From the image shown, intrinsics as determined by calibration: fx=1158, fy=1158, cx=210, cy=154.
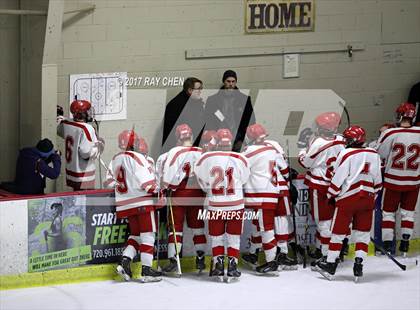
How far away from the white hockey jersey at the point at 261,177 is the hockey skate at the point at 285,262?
20.4 inches

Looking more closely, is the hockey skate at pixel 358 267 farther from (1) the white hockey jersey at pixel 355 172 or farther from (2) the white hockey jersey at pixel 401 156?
(2) the white hockey jersey at pixel 401 156

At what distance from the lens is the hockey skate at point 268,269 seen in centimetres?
1020

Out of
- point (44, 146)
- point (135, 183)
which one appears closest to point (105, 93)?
point (44, 146)

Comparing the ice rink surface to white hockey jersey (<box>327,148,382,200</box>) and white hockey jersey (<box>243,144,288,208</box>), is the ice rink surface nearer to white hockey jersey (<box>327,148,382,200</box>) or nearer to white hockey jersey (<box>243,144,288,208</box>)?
white hockey jersey (<box>243,144,288,208</box>)

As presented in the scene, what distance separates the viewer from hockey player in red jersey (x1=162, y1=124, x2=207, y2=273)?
32.8 ft

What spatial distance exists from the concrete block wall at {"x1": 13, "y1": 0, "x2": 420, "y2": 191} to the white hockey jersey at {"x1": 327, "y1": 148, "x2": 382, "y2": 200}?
2.46 meters

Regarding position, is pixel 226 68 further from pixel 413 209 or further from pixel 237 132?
pixel 413 209

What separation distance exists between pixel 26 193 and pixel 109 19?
233 centimetres

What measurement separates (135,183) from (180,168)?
424mm

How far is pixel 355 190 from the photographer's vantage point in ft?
32.4

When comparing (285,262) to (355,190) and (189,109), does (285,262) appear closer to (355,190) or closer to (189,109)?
(355,190)

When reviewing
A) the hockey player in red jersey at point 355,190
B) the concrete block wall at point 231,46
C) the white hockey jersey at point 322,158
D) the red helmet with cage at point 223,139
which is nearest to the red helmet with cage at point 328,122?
the white hockey jersey at point 322,158

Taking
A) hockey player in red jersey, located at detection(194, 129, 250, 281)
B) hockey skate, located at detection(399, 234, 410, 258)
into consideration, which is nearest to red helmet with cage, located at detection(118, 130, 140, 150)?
hockey player in red jersey, located at detection(194, 129, 250, 281)

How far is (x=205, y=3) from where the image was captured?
38.8ft
